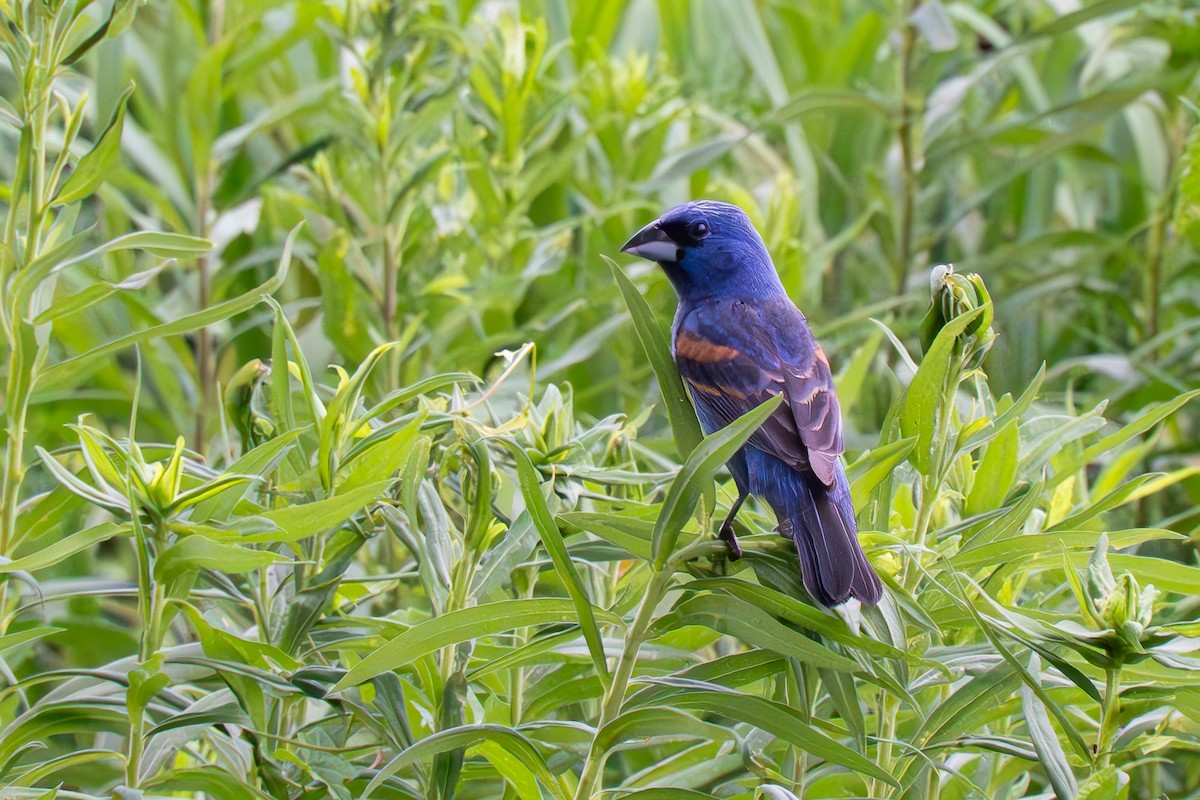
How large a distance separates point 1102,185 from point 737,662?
10.5 feet

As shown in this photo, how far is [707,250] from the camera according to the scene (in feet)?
5.64

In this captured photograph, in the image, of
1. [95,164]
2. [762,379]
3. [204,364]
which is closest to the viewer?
[95,164]

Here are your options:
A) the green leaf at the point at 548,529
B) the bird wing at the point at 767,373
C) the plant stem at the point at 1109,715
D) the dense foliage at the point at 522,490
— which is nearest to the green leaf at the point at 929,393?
the dense foliage at the point at 522,490

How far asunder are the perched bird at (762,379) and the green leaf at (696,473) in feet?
0.39

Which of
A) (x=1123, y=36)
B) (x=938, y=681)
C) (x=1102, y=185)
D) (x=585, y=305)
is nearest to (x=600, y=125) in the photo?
(x=585, y=305)

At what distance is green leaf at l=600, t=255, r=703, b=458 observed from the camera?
45.0 inches

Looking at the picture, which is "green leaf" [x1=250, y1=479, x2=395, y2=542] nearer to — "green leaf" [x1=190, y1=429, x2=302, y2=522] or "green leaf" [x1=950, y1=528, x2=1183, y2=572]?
"green leaf" [x1=190, y1=429, x2=302, y2=522]

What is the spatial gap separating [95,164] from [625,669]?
76cm

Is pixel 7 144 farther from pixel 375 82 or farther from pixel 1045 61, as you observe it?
pixel 1045 61

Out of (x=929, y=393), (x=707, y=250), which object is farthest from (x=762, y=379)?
(x=929, y=393)

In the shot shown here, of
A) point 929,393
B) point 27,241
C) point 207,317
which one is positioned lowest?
point 929,393

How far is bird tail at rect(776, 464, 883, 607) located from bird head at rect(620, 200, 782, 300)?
483mm

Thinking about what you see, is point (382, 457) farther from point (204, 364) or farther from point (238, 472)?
point (204, 364)

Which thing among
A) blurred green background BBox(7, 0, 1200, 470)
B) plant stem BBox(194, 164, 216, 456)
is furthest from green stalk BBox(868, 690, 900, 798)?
plant stem BBox(194, 164, 216, 456)
